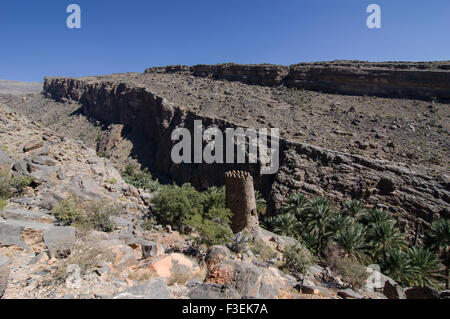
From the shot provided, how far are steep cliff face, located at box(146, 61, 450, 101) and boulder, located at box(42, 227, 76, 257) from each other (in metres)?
Answer: 46.3

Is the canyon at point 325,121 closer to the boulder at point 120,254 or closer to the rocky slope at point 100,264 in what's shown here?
the rocky slope at point 100,264

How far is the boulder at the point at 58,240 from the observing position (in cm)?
616

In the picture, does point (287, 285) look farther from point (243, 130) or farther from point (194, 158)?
point (194, 158)

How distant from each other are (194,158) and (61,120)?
4816 centimetres

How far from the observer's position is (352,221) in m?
18.9

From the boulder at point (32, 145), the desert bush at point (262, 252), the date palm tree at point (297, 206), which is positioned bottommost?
the date palm tree at point (297, 206)

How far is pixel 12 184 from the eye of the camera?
9.52 meters

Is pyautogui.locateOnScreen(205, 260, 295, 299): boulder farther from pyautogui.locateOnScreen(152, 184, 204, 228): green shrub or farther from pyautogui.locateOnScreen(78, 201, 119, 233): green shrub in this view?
pyautogui.locateOnScreen(152, 184, 204, 228): green shrub

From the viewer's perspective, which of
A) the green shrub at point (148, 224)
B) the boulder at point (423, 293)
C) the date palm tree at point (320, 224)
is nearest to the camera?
the boulder at point (423, 293)

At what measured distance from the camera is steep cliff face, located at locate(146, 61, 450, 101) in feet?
122

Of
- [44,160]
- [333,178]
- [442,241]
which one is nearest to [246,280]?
[44,160]

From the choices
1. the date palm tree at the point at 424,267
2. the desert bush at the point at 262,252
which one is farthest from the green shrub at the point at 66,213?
the date palm tree at the point at 424,267

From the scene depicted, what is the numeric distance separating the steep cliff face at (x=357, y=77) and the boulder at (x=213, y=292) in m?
45.2

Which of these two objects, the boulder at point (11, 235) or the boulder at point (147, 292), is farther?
the boulder at point (11, 235)
